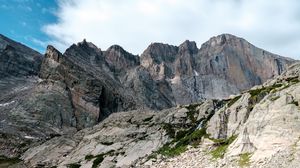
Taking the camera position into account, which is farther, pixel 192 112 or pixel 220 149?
pixel 192 112

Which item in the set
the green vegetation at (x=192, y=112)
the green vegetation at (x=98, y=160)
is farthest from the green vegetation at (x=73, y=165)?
the green vegetation at (x=192, y=112)

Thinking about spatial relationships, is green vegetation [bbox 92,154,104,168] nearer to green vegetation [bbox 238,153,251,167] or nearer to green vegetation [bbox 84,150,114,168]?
green vegetation [bbox 84,150,114,168]

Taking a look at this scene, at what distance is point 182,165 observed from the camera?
68875 mm

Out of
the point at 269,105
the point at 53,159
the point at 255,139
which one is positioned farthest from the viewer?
the point at 53,159

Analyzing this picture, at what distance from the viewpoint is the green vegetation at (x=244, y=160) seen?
174 feet

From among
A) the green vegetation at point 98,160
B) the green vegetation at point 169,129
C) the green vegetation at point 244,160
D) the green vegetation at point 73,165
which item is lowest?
the green vegetation at point 73,165

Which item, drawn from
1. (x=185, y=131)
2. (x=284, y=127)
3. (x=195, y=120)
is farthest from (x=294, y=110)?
(x=195, y=120)

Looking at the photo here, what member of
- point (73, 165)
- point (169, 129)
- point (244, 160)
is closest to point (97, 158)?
point (73, 165)

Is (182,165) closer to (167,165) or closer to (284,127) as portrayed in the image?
(167,165)

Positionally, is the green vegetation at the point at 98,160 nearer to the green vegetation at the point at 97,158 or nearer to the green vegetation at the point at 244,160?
the green vegetation at the point at 97,158

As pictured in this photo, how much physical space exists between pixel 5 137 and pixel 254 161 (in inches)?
5663

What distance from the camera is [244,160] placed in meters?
54.5

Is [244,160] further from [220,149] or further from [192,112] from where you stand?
[192,112]

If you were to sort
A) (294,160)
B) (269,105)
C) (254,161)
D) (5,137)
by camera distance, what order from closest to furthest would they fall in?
(294,160), (254,161), (269,105), (5,137)
